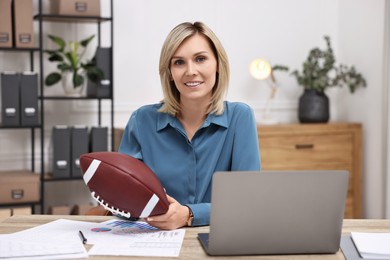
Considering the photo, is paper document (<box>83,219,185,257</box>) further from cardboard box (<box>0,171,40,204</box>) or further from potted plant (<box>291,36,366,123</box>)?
potted plant (<box>291,36,366,123</box>)

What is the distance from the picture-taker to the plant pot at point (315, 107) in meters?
4.84

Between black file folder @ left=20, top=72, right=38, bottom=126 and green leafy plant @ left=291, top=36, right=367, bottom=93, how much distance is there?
6.36 ft

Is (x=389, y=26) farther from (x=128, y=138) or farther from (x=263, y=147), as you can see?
(x=128, y=138)

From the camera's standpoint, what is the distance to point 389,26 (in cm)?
457

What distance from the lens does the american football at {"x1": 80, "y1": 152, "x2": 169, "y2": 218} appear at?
177cm

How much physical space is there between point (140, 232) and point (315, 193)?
0.54 metres

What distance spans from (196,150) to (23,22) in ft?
7.20

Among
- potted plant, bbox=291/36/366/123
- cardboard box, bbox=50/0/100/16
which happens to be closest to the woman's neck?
cardboard box, bbox=50/0/100/16

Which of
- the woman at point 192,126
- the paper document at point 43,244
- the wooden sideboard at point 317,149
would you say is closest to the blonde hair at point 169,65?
the woman at point 192,126

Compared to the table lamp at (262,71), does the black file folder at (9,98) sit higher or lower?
lower

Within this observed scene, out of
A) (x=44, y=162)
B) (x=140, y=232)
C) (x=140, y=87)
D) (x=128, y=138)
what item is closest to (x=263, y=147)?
(x=140, y=87)

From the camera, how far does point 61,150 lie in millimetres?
4156

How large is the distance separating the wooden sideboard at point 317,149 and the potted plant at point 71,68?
47.4 inches

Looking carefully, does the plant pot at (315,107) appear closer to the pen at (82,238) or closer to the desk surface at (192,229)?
the desk surface at (192,229)
